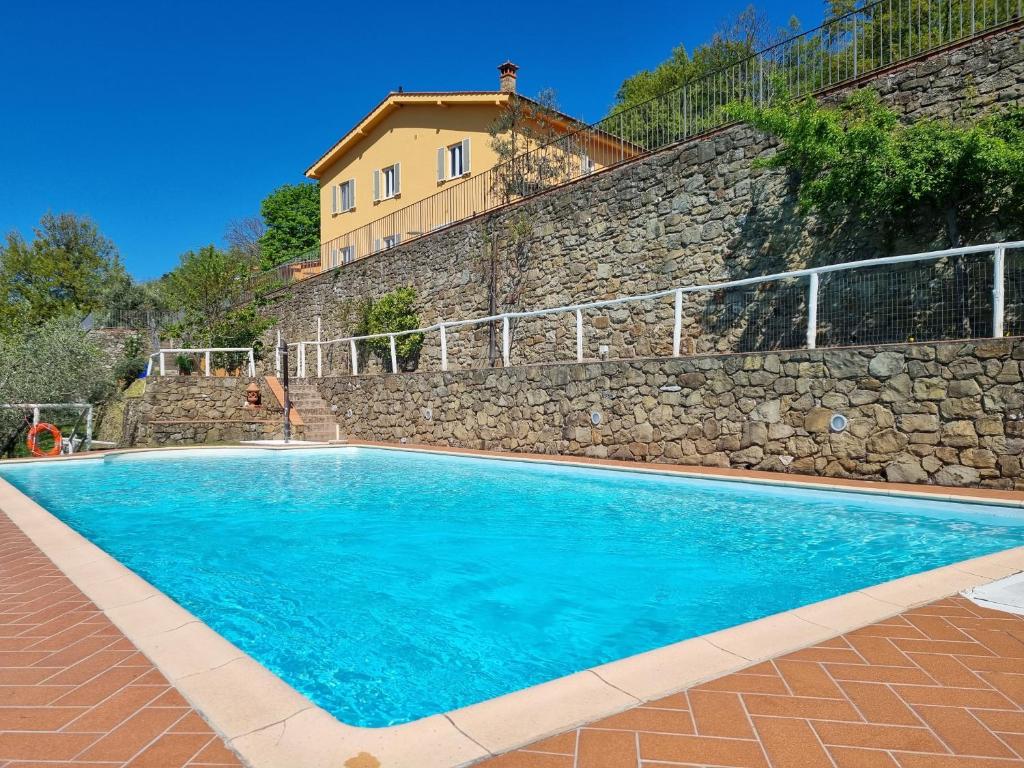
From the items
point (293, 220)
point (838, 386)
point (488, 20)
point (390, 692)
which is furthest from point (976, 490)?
point (293, 220)

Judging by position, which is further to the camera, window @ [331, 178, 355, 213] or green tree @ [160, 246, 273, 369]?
window @ [331, 178, 355, 213]

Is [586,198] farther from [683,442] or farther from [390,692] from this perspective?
[390,692]

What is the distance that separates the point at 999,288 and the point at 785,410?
7.75 feet

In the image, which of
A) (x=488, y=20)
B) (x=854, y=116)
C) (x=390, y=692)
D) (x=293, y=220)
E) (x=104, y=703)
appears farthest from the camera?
(x=293, y=220)

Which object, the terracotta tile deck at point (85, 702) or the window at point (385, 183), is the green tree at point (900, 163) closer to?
the terracotta tile deck at point (85, 702)

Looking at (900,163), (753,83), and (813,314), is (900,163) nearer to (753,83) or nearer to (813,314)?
(813,314)

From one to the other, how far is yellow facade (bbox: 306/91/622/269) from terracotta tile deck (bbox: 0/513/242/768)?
1442 centimetres

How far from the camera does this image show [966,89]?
846 centimetres

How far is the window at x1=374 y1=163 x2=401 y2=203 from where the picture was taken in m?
24.4

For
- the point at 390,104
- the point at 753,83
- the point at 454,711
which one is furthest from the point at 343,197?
the point at 454,711

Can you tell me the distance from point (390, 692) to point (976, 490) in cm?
583

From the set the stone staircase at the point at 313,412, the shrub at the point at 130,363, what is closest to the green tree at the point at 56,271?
the shrub at the point at 130,363

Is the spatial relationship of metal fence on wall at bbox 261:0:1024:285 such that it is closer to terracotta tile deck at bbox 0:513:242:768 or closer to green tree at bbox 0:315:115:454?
terracotta tile deck at bbox 0:513:242:768

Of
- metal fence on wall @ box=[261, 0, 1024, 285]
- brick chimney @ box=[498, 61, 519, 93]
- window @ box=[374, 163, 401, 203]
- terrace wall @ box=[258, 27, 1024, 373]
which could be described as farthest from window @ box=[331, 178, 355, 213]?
terrace wall @ box=[258, 27, 1024, 373]
